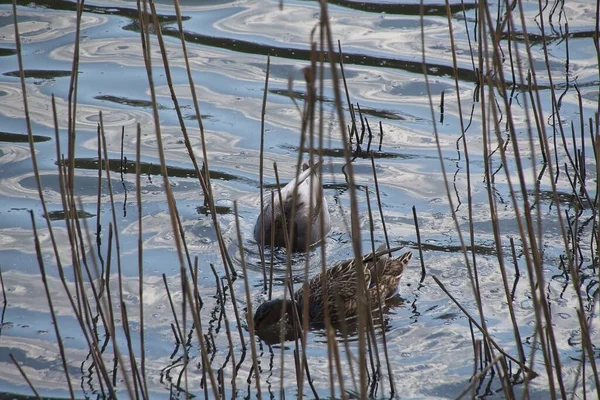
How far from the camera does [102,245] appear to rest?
6.02 meters

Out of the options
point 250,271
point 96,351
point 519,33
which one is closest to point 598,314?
point 250,271

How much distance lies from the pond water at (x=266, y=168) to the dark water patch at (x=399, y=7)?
0.03 meters

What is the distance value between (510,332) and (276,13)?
6.17 m

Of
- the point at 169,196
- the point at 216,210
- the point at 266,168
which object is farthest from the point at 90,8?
the point at 169,196

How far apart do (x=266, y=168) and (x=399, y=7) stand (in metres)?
3.84

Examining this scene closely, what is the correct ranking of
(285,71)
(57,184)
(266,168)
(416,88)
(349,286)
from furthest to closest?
(285,71) < (416,88) < (266,168) < (57,184) < (349,286)

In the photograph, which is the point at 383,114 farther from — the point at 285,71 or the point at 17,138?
the point at 17,138

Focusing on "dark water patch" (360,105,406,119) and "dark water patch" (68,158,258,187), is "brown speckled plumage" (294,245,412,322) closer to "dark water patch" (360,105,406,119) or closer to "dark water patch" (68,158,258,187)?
"dark water patch" (68,158,258,187)

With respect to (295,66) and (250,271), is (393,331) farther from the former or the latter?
(295,66)

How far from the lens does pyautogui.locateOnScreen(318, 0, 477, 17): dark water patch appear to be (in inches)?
408

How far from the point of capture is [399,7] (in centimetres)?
1052

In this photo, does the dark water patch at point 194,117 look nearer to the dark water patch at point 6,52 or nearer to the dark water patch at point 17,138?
the dark water patch at point 17,138

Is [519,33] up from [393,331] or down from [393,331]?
up

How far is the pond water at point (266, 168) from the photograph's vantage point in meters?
4.91
